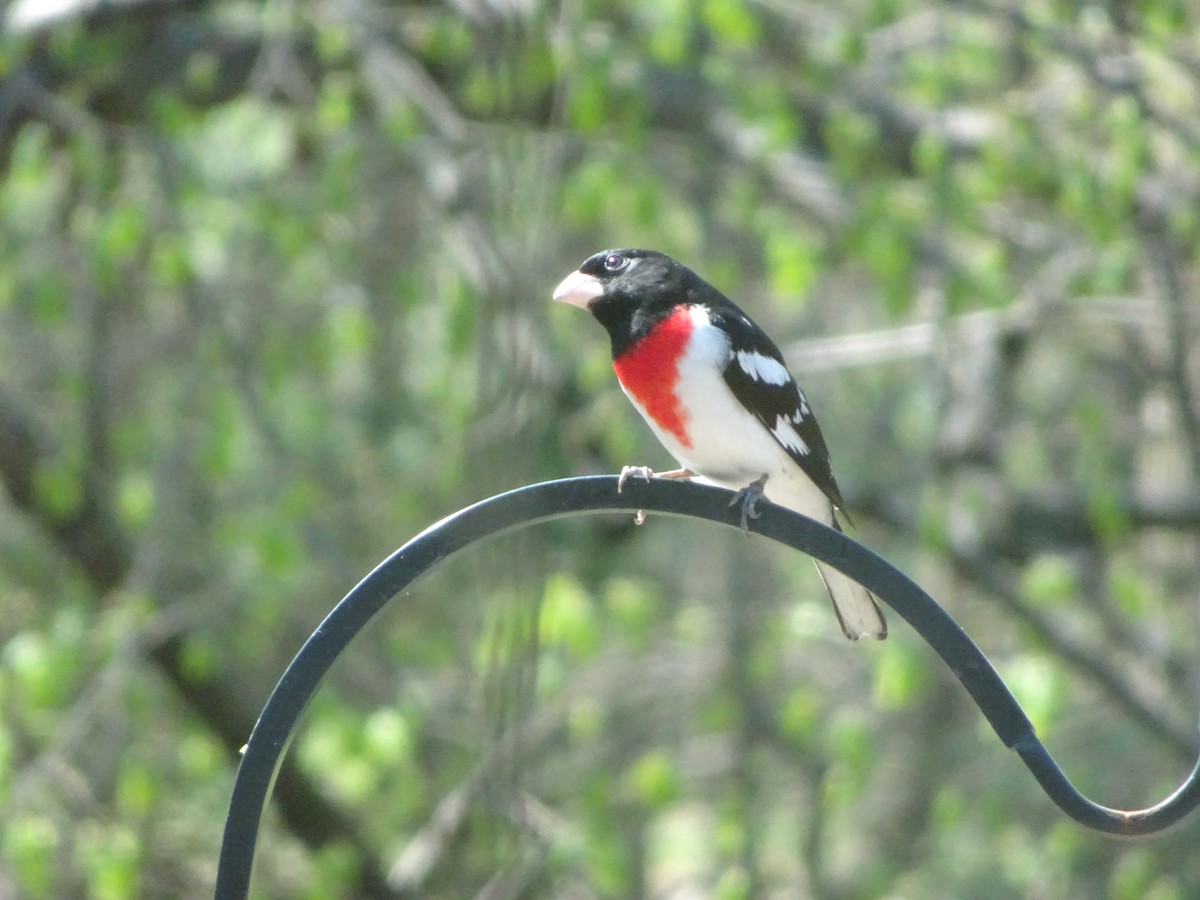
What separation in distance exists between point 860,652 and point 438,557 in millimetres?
5953

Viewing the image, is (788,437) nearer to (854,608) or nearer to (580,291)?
(854,608)

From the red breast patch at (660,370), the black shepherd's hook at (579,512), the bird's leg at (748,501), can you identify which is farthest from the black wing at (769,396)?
the black shepherd's hook at (579,512)

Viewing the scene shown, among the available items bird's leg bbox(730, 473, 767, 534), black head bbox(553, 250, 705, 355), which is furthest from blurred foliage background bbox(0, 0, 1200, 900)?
bird's leg bbox(730, 473, 767, 534)

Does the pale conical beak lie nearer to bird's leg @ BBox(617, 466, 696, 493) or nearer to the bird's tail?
bird's leg @ BBox(617, 466, 696, 493)

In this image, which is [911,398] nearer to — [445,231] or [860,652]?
[860,652]

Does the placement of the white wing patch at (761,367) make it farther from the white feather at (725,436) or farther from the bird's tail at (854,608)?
the bird's tail at (854,608)

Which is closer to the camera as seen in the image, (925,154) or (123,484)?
(925,154)

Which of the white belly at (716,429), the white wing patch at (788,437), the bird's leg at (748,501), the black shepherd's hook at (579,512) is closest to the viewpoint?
the black shepherd's hook at (579,512)

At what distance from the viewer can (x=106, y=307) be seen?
6.30 m

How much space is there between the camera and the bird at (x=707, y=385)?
9.75 ft

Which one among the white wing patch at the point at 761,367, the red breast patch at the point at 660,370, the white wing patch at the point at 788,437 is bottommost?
the white wing patch at the point at 788,437

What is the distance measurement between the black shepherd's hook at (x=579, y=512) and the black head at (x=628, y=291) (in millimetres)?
865

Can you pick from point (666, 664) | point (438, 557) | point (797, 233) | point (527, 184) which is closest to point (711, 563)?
point (666, 664)

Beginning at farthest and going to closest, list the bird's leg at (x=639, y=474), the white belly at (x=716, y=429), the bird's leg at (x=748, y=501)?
the white belly at (x=716, y=429)
the bird's leg at (x=748, y=501)
the bird's leg at (x=639, y=474)
